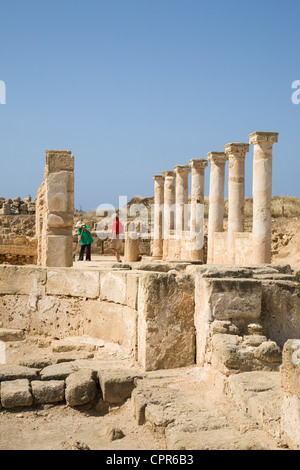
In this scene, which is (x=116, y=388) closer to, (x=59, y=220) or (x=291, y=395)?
(x=291, y=395)

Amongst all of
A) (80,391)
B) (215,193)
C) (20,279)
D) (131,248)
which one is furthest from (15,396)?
(131,248)

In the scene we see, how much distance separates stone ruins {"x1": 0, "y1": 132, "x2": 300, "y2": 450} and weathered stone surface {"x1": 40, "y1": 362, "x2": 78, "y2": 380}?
15 millimetres

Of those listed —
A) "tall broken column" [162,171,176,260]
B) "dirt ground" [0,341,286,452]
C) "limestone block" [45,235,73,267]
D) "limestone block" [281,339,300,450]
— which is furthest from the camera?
"tall broken column" [162,171,176,260]

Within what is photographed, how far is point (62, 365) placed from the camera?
19.2 feet

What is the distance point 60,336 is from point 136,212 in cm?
2946

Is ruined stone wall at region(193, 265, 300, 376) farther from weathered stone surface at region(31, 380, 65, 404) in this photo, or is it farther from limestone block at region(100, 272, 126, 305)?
weathered stone surface at region(31, 380, 65, 404)

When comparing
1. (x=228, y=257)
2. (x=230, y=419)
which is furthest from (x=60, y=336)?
(x=228, y=257)

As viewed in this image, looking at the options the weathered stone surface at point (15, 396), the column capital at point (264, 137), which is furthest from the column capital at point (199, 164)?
the weathered stone surface at point (15, 396)

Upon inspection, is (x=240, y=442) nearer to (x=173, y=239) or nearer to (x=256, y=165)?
(x=256, y=165)

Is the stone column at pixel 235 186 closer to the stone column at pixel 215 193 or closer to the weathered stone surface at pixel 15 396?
the stone column at pixel 215 193

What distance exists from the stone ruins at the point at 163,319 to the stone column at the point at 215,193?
9.20 metres

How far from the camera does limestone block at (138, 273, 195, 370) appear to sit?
5.68 m

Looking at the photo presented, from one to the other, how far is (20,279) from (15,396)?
3.14 meters

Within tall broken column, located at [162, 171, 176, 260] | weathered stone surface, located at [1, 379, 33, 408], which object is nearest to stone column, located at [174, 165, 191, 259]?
tall broken column, located at [162, 171, 176, 260]
